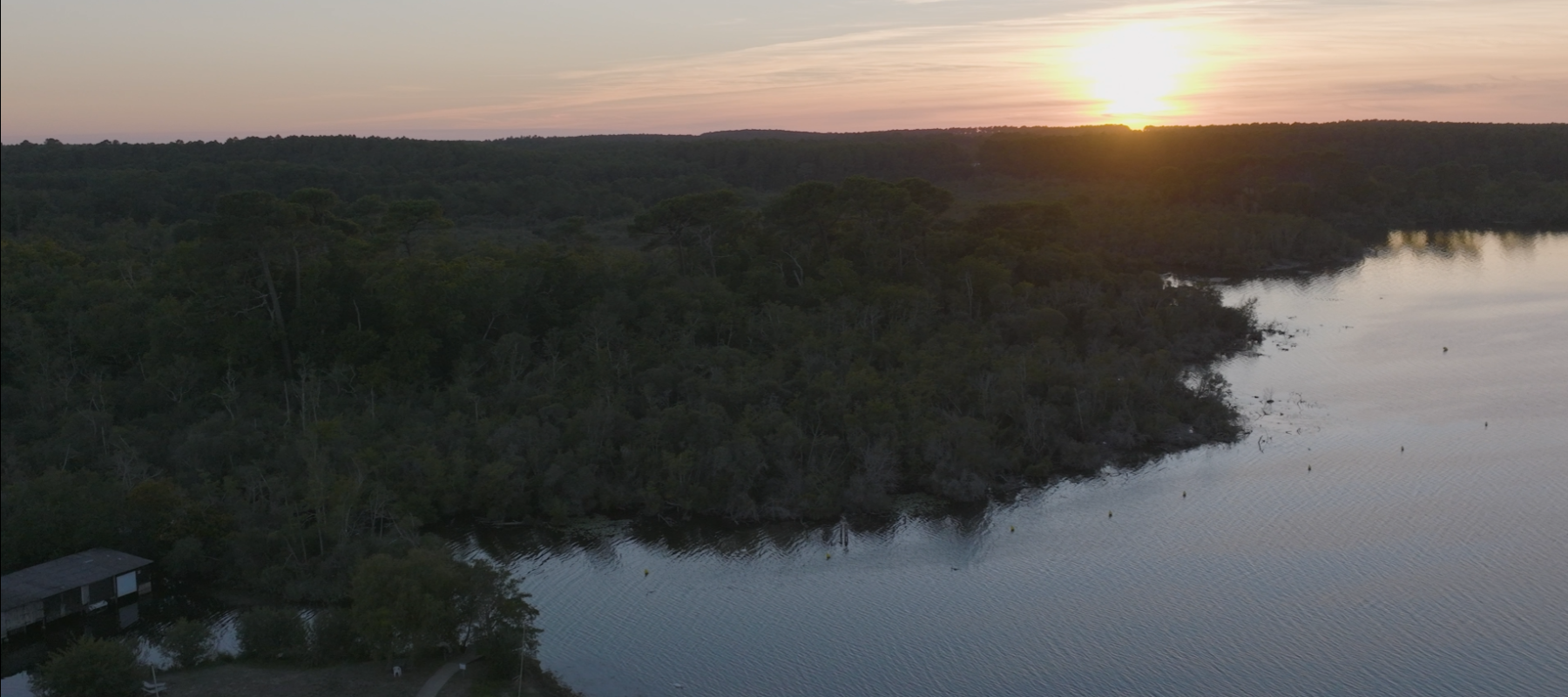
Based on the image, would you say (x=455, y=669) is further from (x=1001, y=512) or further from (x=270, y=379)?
(x=270, y=379)

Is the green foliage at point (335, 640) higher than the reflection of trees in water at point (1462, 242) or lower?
lower

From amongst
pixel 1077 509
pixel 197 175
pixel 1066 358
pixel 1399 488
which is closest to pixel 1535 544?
pixel 1399 488

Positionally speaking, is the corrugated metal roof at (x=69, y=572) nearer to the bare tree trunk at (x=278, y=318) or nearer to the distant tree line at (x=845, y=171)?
the bare tree trunk at (x=278, y=318)

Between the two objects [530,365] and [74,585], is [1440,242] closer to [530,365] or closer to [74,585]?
[530,365]

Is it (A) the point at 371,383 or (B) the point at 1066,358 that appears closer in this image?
(A) the point at 371,383

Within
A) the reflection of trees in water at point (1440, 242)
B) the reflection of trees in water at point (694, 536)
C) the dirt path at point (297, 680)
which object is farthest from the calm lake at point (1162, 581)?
the reflection of trees in water at point (1440, 242)

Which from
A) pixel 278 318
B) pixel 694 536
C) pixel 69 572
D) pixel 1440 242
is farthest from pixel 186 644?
pixel 1440 242
